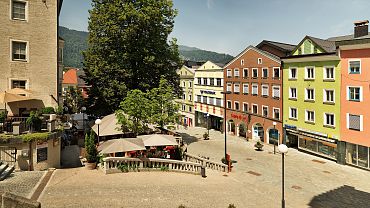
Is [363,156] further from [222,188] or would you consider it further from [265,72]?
[222,188]

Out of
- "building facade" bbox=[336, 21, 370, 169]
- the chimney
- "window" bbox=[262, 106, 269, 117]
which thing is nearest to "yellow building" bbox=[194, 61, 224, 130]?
"window" bbox=[262, 106, 269, 117]

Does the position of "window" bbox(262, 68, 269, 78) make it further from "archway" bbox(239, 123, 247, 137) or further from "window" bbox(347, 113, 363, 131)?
"window" bbox(347, 113, 363, 131)

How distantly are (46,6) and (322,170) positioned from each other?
30528 mm

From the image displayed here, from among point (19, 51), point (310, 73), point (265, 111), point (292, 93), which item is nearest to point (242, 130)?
point (265, 111)

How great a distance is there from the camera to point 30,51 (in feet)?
72.8

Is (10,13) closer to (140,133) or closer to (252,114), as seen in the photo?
(140,133)

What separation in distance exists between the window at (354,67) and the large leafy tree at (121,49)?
20.9m

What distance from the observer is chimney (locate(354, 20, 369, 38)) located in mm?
30328

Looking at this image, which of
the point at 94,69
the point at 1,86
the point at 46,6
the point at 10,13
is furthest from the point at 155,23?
the point at 1,86

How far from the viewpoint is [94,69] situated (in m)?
30.5

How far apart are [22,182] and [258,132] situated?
35.2 meters

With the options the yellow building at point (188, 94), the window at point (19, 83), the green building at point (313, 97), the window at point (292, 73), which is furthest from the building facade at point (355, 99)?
the yellow building at point (188, 94)

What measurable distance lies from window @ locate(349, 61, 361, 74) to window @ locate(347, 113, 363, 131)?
4.64 meters

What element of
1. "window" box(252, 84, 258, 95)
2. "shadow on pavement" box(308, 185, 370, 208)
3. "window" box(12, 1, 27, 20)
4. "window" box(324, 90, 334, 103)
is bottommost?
"shadow on pavement" box(308, 185, 370, 208)
